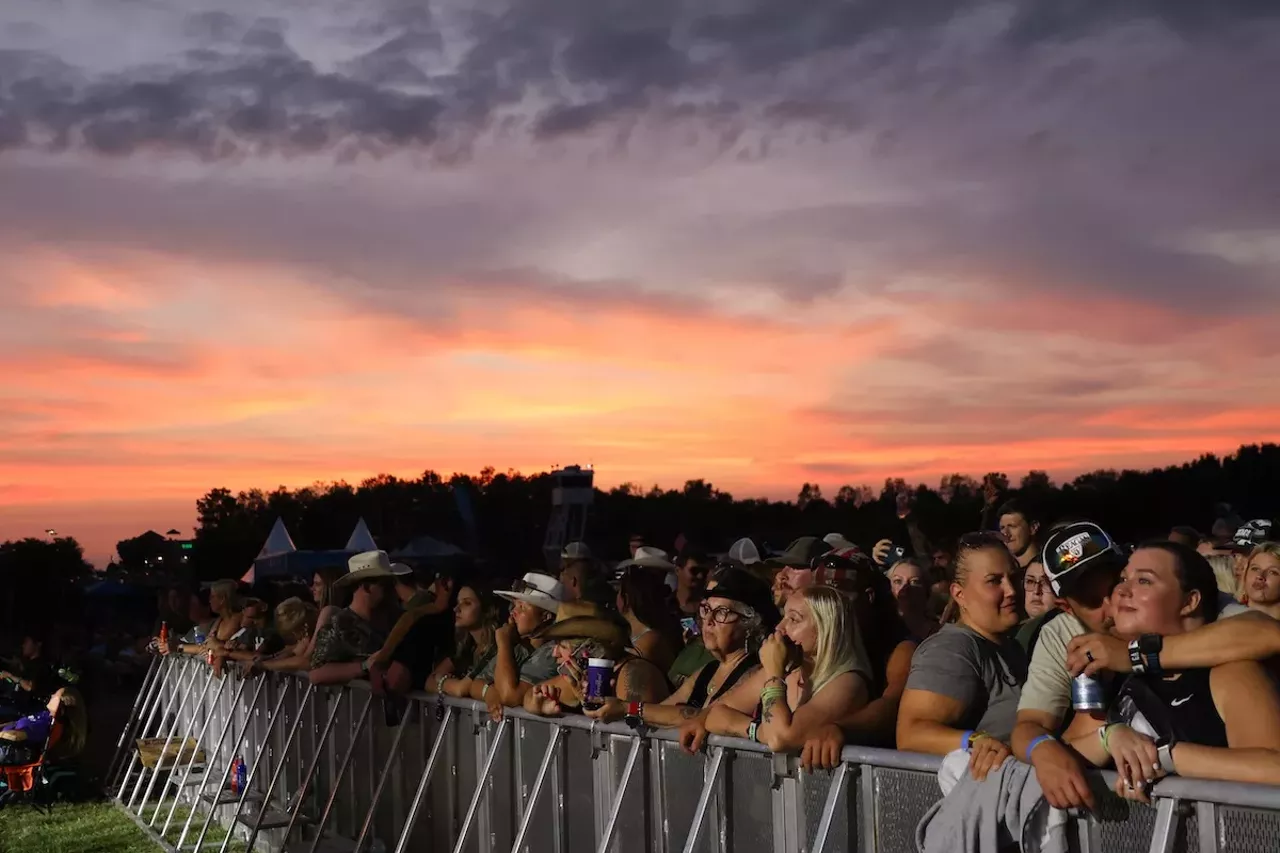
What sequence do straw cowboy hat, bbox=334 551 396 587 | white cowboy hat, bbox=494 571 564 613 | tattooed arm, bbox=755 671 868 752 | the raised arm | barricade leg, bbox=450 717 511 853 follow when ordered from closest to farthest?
1. the raised arm
2. tattooed arm, bbox=755 671 868 752
3. barricade leg, bbox=450 717 511 853
4. white cowboy hat, bbox=494 571 564 613
5. straw cowboy hat, bbox=334 551 396 587

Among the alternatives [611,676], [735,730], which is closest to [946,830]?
[735,730]

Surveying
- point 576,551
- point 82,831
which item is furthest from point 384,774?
point 82,831

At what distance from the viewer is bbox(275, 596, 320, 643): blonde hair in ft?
41.7

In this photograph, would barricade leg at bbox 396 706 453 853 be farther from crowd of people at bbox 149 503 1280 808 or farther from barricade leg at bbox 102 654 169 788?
barricade leg at bbox 102 654 169 788

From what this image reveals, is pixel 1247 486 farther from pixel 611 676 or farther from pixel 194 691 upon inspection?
pixel 611 676

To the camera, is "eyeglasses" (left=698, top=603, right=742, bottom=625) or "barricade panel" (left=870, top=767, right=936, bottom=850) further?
"eyeglasses" (left=698, top=603, right=742, bottom=625)

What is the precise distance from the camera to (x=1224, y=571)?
296 inches

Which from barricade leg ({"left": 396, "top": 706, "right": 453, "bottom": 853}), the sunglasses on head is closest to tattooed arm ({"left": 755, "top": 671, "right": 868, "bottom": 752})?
the sunglasses on head

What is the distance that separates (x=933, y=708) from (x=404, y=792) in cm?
495

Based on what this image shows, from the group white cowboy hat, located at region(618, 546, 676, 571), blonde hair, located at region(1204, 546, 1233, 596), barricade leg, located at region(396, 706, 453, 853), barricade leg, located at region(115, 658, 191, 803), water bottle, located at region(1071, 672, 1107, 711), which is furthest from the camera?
barricade leg, located at region(115, 658, 191, 803)

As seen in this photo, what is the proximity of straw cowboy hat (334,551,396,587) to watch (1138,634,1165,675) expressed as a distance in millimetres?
8048

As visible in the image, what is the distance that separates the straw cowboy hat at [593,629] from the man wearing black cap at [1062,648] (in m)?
2.78

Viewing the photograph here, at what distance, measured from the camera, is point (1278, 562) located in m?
6.58

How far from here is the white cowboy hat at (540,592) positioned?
8.51 m
